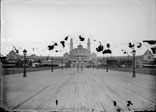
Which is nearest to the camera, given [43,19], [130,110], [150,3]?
[130,110]

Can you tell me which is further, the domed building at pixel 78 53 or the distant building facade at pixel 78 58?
the domed building at pixel 78 53

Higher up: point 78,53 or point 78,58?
point 78,53

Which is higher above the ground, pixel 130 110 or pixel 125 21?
pixel 125 21

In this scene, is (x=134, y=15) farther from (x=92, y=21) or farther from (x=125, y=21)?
(x=92, y=21)

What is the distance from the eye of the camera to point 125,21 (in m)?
7.68

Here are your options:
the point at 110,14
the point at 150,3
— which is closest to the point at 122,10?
the point at 110,14

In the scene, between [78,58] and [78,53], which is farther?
[78,58]

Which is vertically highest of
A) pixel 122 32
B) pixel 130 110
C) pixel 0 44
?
pixel 122 32

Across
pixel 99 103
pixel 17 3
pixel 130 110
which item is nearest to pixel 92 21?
pixel 17 3

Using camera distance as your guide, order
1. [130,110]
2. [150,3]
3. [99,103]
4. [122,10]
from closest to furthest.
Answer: [130,110], [99,103], [150,3], [122,10]

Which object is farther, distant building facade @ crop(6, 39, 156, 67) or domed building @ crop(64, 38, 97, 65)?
domed building @ crop(64, 38, 97, 65)

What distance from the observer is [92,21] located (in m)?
8.48

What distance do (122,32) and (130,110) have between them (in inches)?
185

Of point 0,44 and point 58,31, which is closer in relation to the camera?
point 0,44
